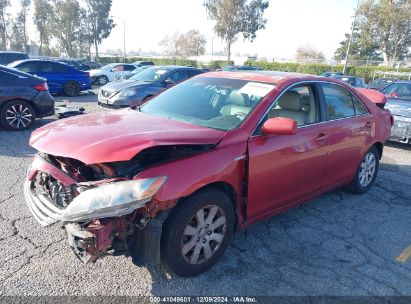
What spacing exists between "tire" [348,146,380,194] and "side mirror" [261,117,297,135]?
2215 millimetres

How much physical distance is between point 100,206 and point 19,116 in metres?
6.52

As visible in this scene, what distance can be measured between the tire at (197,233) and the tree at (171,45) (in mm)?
77266

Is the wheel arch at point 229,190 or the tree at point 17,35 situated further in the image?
the tree at point 17,35

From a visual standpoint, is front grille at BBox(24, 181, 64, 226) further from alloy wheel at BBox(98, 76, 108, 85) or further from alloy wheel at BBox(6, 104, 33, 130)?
alloy wheel at BBox(98, 76, 108, 85)

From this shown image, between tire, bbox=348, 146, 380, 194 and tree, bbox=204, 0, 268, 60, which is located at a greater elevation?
tree, bbox=204, 0, 268, 60

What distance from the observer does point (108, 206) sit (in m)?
2.28

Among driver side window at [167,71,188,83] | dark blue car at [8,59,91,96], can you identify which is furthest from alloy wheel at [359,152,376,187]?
dark blue car at [8,59,91,96]

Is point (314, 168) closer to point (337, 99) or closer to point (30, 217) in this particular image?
point (337, 99)

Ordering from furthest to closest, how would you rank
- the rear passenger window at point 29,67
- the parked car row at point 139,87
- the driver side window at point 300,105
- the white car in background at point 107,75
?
the white car in background at point 107,75 < the rear passenger window at point 29,67 < the parked car row at point 139,87 < the driver side window at point 300,105

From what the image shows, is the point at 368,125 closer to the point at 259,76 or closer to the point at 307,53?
the point at 259,76

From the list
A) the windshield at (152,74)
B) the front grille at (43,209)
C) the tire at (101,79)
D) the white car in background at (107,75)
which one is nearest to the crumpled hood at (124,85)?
the windshield at (152,74)

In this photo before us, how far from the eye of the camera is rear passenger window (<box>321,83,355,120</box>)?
4.04 m

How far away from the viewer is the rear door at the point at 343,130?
13.1 ft

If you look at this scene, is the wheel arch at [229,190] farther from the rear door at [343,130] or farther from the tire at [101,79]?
the tire at [101,79]
